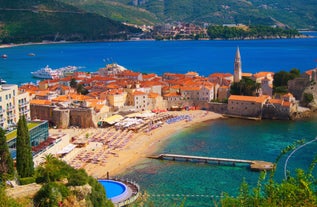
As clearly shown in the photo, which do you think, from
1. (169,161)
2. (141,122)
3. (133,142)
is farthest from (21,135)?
(141,122)

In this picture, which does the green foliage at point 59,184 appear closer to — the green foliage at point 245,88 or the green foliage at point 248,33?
the green foliage at point 245,88

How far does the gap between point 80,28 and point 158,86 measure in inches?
5732

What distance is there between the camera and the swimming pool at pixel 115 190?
23.1m

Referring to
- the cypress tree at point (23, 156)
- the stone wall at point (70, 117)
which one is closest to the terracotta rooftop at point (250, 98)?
the stone wall at point (70, 117)

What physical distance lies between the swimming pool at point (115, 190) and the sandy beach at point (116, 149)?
2.00 meters

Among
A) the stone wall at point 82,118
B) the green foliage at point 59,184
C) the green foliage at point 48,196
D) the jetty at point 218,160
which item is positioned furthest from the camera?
the stone wall at point 82,118

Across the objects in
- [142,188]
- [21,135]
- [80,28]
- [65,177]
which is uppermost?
[80,28]

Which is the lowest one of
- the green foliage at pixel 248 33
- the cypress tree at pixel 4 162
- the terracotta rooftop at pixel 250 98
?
the cypress tree at pixel 4 162

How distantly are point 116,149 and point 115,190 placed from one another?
8.74 metres

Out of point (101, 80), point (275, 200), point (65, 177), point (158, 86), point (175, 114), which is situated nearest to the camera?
point (275, 200)

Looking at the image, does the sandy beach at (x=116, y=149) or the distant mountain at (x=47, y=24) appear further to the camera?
the distant mountain at (x=47, y=24)

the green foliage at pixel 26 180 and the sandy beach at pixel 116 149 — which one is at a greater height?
the green foliage at pixel 26 180

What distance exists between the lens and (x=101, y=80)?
55.6 m

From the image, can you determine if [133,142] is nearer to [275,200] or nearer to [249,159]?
[249,159]
